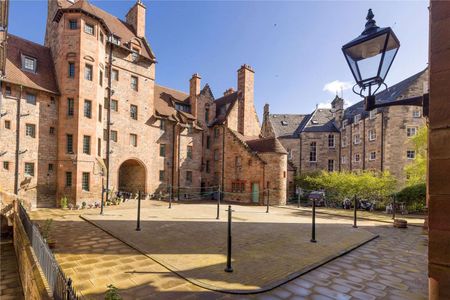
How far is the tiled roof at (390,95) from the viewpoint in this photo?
31.0 m

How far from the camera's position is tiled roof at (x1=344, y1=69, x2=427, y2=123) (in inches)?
1219

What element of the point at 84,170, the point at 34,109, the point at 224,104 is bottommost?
the point at 84,170

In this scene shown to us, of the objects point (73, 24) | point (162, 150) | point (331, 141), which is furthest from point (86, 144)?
point (331, 141)

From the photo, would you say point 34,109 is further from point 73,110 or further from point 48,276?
point 48,276

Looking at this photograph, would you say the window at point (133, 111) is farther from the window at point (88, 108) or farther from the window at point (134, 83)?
the window at point (88, 108)

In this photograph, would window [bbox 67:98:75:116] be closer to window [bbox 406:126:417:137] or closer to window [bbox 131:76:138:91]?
window [bbox 131:76:138:91]

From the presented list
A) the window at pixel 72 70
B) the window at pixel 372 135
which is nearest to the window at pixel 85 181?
the window at pixel 72 70

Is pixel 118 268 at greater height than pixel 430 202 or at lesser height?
lesser

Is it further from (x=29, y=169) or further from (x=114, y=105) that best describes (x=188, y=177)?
(x=29, y=169)

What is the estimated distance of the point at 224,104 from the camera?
33.0 m

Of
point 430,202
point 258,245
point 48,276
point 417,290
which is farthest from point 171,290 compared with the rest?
point 417,290

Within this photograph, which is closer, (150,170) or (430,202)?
(430,202)

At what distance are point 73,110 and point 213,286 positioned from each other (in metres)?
20.0

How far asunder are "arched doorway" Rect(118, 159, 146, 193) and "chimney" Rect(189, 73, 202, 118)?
31.0ft
